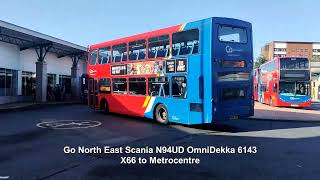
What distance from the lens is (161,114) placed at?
16359 mm

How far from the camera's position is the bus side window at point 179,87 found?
576 inches

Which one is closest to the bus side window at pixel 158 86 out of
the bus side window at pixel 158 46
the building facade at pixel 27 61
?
the bus side window at pixel 158 46

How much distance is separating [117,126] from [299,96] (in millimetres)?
16214

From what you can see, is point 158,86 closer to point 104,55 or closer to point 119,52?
point 119,52

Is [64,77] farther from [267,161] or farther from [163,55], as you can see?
[267,161]

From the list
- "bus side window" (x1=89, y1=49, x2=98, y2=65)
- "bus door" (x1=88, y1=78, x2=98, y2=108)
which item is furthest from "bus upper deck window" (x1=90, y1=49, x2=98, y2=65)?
"bus door" (x1=88, y1=78, x2=98, y2=108)

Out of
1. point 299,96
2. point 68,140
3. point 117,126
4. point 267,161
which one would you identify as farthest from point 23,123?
point 299,96

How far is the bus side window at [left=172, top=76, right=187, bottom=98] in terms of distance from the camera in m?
14.6

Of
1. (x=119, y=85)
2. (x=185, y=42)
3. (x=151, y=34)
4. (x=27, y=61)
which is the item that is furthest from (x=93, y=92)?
(x=27, y=61)

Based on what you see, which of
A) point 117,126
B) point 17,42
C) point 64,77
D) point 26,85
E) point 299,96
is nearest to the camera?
point 117,126

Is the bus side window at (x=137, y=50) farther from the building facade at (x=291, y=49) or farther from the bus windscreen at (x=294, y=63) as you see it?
the building facade at (x=291, y=49)

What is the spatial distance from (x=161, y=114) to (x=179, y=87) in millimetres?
1987

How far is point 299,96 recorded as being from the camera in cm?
2645

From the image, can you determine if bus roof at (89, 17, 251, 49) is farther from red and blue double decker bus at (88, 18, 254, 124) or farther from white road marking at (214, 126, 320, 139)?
white road marking at (214, 126, 320, 139)
